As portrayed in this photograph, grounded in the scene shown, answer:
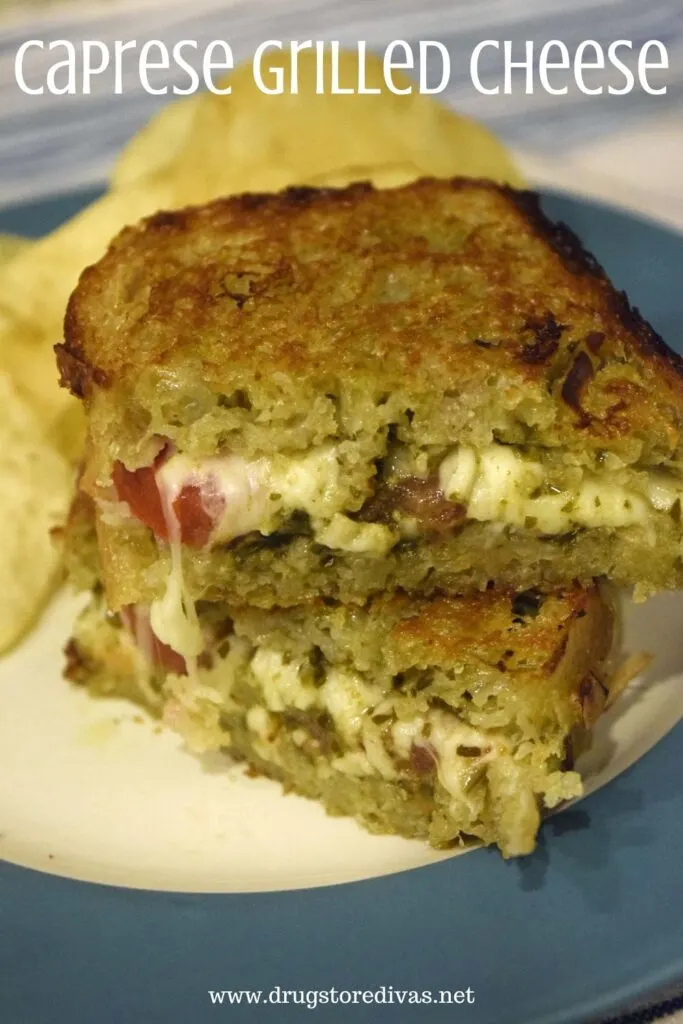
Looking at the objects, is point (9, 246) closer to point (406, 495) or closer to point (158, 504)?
point (158, 504)

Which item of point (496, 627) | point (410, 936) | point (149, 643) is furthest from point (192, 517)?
point (410, 936)

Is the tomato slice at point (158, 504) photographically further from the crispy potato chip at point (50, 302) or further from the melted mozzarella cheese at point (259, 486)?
the crispy potato chip at point (50, 302)

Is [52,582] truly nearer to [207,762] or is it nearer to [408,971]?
[207,762]

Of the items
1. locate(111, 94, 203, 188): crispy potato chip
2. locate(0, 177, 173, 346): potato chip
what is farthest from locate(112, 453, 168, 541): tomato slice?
locate(111, 94, 203, 188): crispy potato chip

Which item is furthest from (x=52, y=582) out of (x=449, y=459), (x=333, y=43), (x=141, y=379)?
(x=333, y=43)

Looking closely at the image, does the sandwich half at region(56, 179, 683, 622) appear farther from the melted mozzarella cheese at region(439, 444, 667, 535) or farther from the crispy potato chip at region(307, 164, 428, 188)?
the crispy potato chip at region(307, 164, 428, 188)

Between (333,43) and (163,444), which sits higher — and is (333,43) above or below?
above

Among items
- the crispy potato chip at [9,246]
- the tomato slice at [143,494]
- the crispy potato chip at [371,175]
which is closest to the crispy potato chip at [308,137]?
the crispy potato chip at [371,175]
